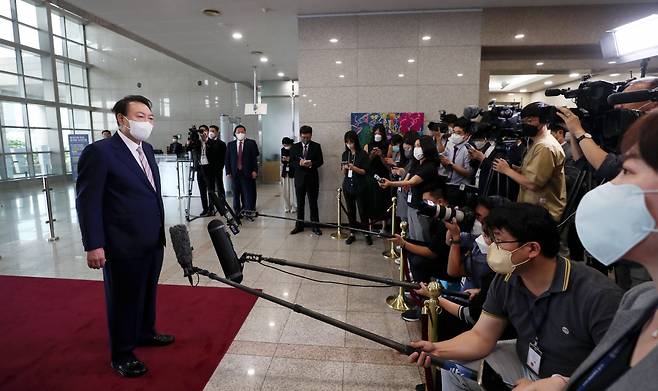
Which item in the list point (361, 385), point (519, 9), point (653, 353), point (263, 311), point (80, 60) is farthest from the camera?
point (80, 60)

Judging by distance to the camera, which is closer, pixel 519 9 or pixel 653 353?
pixel 653 353

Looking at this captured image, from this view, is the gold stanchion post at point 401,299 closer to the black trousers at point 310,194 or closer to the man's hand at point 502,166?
the man's hand at point 502,166

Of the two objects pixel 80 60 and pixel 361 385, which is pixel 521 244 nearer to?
pixel 361 385

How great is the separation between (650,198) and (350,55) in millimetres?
5435

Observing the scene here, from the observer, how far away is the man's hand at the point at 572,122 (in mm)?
1994

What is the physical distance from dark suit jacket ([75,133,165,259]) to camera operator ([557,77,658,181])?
2.49 metres

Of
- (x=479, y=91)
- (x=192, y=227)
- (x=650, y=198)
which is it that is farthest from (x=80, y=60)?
(x=650, y=198)

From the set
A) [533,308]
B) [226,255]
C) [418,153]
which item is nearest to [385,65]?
[418,153]

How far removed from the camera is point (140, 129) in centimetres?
218


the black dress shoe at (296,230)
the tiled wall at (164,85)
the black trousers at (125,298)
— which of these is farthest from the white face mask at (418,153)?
the tiled wall at (164,85)

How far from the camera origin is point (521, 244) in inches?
52.1

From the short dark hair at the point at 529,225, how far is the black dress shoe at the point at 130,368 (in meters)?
2.16

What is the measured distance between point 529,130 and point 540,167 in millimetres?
277

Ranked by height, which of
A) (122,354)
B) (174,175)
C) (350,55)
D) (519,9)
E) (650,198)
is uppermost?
(519,9)
